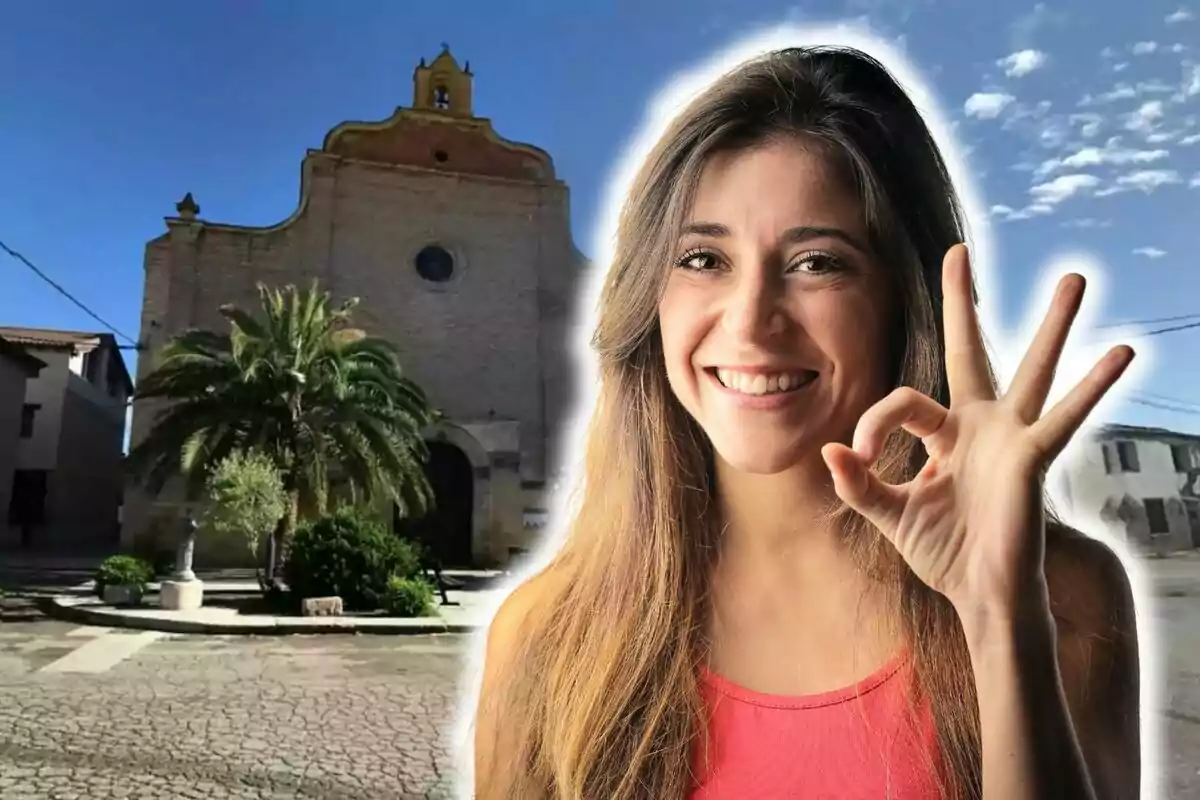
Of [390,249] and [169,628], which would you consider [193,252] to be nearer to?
[390,249]

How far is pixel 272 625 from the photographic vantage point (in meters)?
7.24

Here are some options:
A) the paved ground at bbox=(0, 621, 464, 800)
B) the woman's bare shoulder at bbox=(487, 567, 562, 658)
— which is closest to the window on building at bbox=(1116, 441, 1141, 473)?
the woman's bare shoulder at bbox=(487, 567, 562, 658)

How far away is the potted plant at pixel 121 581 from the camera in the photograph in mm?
8375

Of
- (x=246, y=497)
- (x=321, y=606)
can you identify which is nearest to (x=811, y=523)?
(x=321, y=606)

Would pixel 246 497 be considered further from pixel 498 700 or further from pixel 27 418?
pixel 498 700

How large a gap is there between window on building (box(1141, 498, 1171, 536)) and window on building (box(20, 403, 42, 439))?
1046 cm

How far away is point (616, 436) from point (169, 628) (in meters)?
7.66

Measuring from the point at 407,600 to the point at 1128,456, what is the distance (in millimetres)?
7493

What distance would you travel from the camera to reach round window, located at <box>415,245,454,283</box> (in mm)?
9547

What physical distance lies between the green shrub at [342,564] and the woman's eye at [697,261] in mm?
7846

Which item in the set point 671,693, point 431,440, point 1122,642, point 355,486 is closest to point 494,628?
point 671,693

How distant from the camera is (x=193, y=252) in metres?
11.4

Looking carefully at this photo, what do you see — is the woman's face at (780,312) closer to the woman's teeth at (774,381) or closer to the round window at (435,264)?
the woman's teeth at (774,381)

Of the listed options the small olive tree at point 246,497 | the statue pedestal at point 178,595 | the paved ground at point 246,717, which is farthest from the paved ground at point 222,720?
the small olive tree at point 246,497
